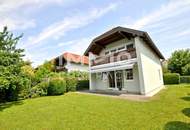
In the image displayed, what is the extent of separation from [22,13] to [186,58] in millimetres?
43117

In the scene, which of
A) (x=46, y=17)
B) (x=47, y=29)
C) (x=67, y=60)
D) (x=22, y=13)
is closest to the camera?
(x=22, y=13)

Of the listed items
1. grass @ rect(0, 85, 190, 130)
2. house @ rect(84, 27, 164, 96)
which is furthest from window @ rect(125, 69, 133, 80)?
grass @ rect(0, 85, 190, 130)

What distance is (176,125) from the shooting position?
332 inches

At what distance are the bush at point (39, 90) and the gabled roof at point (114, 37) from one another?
31.0ft

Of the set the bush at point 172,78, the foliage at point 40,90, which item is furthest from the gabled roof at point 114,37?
the bush at point 172,78

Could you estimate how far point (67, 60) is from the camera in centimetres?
4012

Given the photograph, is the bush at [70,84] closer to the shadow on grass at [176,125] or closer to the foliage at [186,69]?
the shadow on grass at [176,125]

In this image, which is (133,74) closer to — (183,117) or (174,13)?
(174,13)

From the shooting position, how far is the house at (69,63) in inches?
1602

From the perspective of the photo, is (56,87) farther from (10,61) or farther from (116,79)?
(116,79)

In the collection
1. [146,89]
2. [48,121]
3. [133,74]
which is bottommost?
[48,121]

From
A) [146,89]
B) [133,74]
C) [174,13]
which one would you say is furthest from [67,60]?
[174,13]

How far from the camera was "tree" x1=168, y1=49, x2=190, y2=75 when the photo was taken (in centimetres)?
4394

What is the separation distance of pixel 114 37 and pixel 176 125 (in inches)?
672
